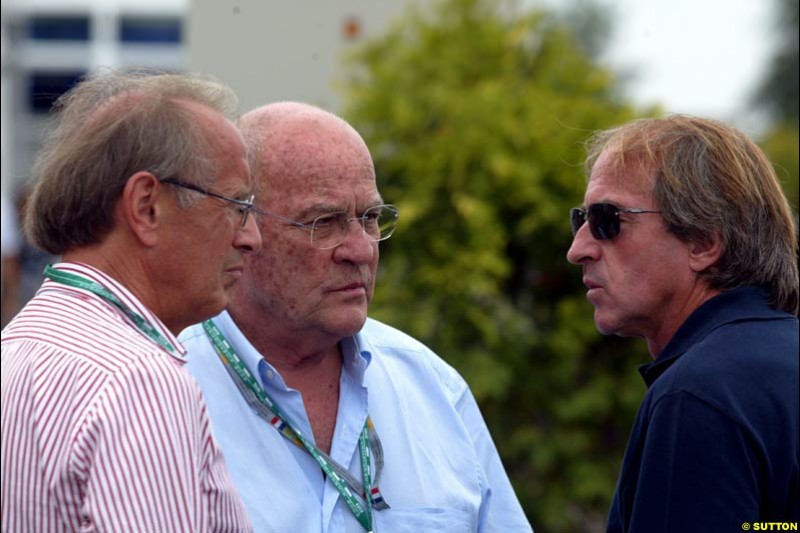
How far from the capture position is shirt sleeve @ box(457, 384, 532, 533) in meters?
2.96

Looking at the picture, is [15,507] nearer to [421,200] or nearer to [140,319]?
[140,319]

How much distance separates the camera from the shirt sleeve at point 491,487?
296 cm

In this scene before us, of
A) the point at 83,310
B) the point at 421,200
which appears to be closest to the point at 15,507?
the point at 83,310

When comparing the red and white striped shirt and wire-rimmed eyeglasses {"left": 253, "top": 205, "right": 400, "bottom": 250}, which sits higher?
wire-rimmed eyeglasses {"left": 253, "top": 205, "right": 400, "bottom": 250}

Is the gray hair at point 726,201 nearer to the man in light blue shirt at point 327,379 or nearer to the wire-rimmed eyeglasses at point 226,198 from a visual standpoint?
the man in light blue shirt at point 327,379

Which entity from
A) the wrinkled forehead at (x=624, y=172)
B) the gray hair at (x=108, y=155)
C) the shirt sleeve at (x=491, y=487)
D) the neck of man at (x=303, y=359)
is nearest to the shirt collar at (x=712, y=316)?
the wrinkled forehead at (x=624, y=172)

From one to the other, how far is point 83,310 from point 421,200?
3942mm

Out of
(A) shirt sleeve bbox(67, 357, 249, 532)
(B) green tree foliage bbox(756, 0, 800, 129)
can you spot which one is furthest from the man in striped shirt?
(B) green tree foliage bbox(756, 0, 800, 129)

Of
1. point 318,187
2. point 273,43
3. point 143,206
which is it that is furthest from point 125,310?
point 273,43

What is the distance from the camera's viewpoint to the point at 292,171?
9.54 ft

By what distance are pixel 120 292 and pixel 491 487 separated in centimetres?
147

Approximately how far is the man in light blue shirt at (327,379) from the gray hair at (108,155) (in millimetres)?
782

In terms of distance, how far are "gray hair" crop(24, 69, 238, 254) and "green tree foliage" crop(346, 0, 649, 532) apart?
11.6 feet

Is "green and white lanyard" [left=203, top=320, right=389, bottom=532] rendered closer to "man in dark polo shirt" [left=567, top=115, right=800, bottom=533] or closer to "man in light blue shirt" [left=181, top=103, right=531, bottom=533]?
"man in light blue shirt" [left=181, top=103, right=531, bottom=533]
